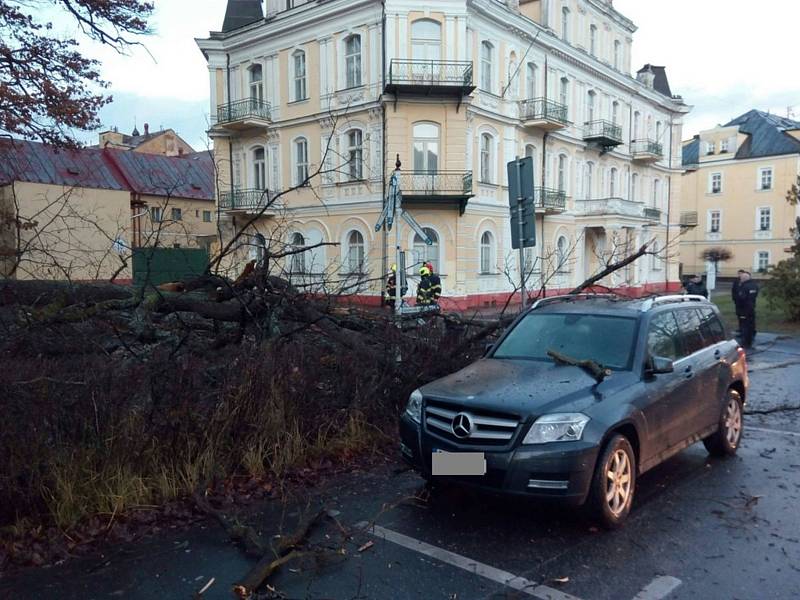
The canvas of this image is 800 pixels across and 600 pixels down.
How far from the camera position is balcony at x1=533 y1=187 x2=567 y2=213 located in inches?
1171

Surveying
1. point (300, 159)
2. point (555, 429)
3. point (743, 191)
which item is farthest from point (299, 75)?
point (743, 191)

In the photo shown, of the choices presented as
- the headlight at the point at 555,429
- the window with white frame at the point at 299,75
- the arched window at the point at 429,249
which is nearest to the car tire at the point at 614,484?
the headlight at the point at 555,429

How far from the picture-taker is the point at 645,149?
39.4m

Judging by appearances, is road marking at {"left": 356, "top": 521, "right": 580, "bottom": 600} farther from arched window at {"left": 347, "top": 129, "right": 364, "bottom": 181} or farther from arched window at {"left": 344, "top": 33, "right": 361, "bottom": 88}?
arched window at {"left": 344, "top": 33, "right": 361, "bottom": 88}

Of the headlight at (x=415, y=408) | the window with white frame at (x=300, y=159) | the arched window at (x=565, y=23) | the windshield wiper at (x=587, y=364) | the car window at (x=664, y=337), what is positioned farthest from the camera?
the arched window at (x=565, y=23)

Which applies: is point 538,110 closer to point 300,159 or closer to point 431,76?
point 431,76

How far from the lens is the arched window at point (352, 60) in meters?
26.5

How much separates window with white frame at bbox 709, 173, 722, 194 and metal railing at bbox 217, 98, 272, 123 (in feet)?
164

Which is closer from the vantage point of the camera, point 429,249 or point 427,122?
point 427,122

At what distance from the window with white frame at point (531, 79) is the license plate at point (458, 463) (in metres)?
27.3

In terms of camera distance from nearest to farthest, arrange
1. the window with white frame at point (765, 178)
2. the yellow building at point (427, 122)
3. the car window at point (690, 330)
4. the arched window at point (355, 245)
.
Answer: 1. the car window at point (690, 330)
2. the yellow building at point (427, 122)
3. the arched window at point (355, 245)
4. the window with white frame at point (765, 178)

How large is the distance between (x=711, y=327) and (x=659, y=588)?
3740 millimetres

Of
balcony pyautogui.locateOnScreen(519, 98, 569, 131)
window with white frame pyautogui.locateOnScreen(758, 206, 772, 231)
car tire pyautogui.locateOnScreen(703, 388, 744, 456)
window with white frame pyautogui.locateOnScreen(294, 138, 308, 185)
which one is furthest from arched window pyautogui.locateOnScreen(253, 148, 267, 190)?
window with white frame pyautogui.locateOnScreen(758, 206, 772, 231)

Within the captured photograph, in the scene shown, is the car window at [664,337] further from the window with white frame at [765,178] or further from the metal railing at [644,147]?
the window with white frame at [765,178]
